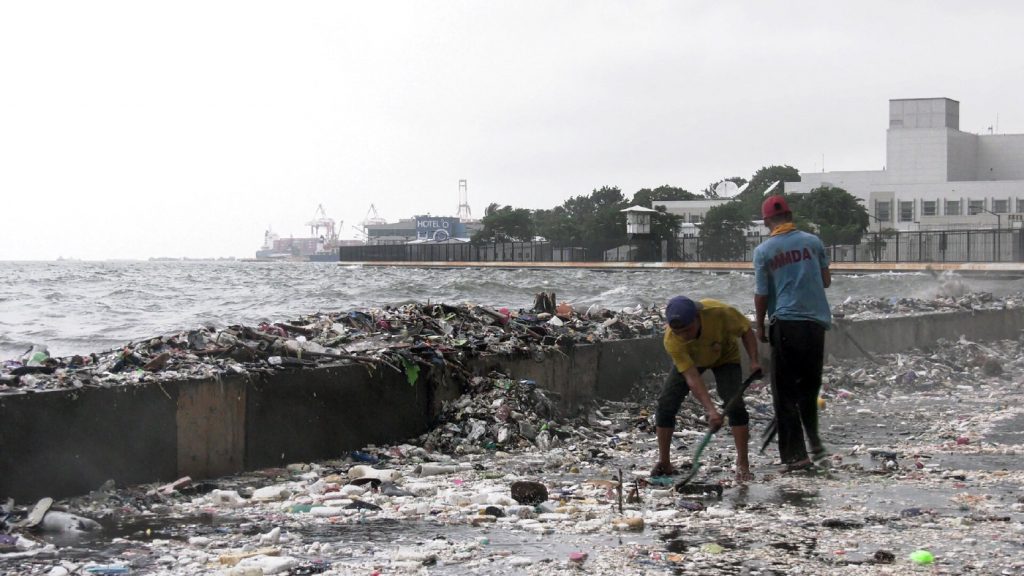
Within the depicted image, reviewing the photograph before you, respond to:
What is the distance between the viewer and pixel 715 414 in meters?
6.32

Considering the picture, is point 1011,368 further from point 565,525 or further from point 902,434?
point 565,525

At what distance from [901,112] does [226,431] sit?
87030 millimetres

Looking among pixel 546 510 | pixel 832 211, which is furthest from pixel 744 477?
pixel 832 211

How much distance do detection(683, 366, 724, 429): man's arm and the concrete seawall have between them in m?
2.48

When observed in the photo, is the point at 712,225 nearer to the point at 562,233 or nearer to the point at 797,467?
the point at 562,233

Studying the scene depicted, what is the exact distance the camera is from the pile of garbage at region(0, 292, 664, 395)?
716 centimetres

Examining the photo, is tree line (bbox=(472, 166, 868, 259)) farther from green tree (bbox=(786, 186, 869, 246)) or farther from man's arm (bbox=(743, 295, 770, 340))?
man's arm (bbox=(743, 295, 770, 340))

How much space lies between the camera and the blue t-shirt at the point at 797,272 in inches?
266

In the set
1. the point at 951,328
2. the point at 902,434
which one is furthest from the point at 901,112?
the point at 902,434

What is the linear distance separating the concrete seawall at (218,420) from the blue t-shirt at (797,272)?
285 centimetres

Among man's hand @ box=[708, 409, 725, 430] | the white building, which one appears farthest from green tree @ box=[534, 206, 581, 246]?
man's hand @ box=[708, 409, 725, 430]

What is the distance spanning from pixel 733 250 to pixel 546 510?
2565 inches

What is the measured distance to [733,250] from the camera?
69.5 meters

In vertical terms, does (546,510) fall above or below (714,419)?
below
